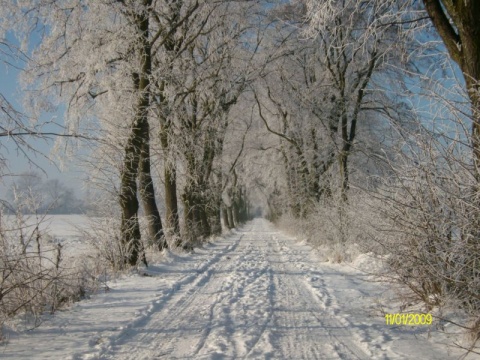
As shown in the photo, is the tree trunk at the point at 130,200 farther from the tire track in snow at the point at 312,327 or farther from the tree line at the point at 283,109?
the tire track in snow at the point at 312,327

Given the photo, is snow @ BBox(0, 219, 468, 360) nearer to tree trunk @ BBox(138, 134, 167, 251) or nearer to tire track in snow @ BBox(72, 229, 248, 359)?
tire track in snow @ BBox(72, 229, 248, 359)

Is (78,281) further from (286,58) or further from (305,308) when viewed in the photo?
(286,58)

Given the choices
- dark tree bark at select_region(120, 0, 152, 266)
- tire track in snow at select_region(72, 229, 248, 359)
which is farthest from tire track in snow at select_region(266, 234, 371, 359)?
dark tree bark at select_region(120, 0, 152, 266)

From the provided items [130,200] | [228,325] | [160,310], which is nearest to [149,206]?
[130,200]

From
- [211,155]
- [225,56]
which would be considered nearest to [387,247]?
[225,56]

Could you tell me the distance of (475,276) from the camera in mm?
3768

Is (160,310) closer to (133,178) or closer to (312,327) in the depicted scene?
(312,327)

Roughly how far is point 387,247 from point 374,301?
1370mm
